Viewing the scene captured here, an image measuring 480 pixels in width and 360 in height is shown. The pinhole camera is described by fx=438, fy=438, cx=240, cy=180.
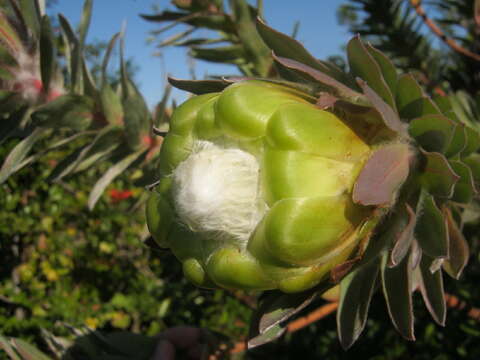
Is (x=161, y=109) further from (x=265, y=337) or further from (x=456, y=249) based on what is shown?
(x=456, y=249)

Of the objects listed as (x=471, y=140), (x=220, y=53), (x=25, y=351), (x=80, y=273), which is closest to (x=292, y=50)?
(x=471, y=140)

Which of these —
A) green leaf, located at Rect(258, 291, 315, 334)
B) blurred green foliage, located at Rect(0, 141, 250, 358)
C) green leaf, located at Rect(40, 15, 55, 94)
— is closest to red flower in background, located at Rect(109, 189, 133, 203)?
blurred green foliage, located at Rect(0, 141, 250, 358)

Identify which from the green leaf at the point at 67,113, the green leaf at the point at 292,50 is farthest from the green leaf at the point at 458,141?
the green leaf at the point at 67,113

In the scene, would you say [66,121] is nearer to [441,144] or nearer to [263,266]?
[263,266]

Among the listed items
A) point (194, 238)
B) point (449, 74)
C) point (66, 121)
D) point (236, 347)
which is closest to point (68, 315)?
point (236, 347)

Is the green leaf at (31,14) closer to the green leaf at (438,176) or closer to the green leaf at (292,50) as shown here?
the green leaf at (292,50)

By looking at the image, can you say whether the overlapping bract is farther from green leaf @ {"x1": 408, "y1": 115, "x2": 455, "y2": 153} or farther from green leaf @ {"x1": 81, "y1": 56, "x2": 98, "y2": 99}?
green leaf @ {"x1": 81, "y1": 56, "x2": 98, "y2": 99}
